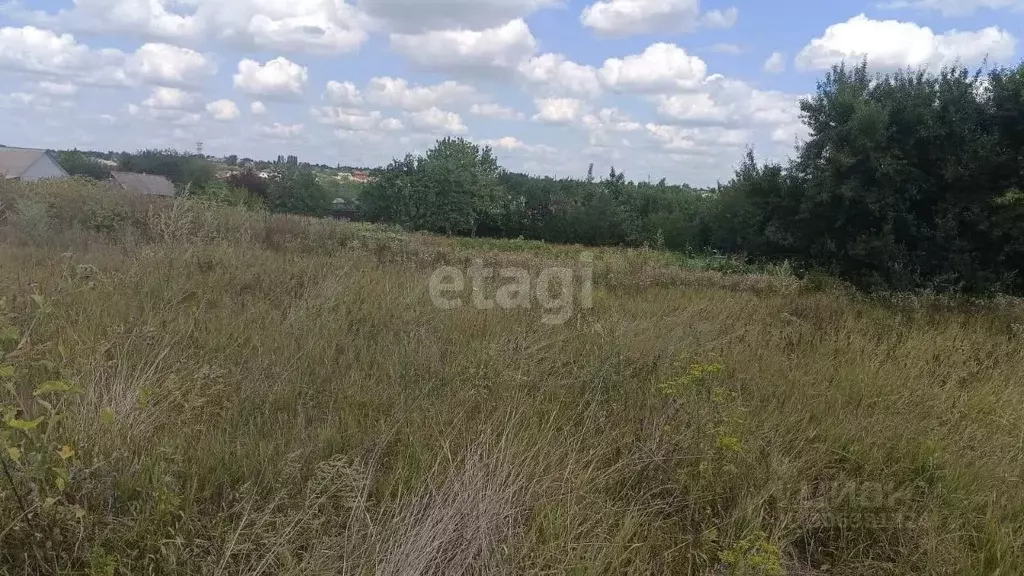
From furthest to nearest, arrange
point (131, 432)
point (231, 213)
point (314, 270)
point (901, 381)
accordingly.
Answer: point (231, 213) → point (314, 270) → point (901, 381) → point (131, 432)

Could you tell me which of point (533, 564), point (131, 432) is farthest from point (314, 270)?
point (533, 564)

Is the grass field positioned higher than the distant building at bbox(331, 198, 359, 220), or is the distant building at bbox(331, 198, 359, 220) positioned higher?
the distant building at bbox(331, 198, 359, 220)

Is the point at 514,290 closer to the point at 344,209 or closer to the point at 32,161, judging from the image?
the point at 32,161

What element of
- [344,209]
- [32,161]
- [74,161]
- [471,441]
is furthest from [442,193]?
[471,441]

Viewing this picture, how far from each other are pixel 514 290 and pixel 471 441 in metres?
3.65

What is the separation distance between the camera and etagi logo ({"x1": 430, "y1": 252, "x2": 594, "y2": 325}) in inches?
212

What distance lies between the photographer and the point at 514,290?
6234 mm

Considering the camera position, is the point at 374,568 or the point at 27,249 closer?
the point at 374,568

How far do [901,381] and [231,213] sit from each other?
368 inches

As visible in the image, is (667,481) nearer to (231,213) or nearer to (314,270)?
(314,270)

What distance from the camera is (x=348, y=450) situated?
254 cm

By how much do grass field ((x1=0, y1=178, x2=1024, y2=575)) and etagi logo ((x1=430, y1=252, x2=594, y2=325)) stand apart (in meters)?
0.48

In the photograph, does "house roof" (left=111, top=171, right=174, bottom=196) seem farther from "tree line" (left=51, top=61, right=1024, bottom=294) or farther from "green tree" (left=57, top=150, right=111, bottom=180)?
"green tree" (left=57, top=150, right=111, bottom=180)

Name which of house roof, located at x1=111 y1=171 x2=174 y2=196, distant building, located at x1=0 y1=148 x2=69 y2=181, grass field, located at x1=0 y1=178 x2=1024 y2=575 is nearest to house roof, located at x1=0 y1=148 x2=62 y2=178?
distant building, located at x1=0 y1=148 x2=69 y2=181
